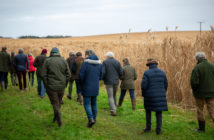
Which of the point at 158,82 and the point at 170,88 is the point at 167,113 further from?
the point at 158,82

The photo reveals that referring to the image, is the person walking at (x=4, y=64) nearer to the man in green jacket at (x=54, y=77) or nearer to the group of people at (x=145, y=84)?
the group of people at (x=145, y=84)

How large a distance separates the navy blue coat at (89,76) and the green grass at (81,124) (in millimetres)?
1029

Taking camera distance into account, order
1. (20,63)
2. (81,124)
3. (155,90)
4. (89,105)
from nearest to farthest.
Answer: (155,90)
(89,105)
(81,124)
(20,63)

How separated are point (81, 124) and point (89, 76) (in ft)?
4.81

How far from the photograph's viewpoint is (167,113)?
8773mm

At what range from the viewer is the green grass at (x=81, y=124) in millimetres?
6219

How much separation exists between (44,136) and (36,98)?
5.08 m

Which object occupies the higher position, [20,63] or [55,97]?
[20,63]

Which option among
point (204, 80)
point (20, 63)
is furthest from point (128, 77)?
point (20, 63)

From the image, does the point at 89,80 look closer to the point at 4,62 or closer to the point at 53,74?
the point at 53,74

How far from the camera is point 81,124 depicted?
702 centimetres

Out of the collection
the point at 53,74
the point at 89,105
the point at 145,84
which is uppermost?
the point at 53,74

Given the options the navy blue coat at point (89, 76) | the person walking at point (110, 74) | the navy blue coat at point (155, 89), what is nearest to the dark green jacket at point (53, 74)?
the navy blue coat at point (89, 76)

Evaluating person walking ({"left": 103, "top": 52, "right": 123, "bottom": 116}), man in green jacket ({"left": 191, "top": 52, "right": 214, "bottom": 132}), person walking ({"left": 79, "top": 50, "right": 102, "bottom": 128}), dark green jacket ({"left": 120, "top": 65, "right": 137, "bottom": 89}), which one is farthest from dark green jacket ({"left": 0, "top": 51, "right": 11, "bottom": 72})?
man in green jacket ({"left": 191, "top": 52, "right": 214, "bottom": 132})
